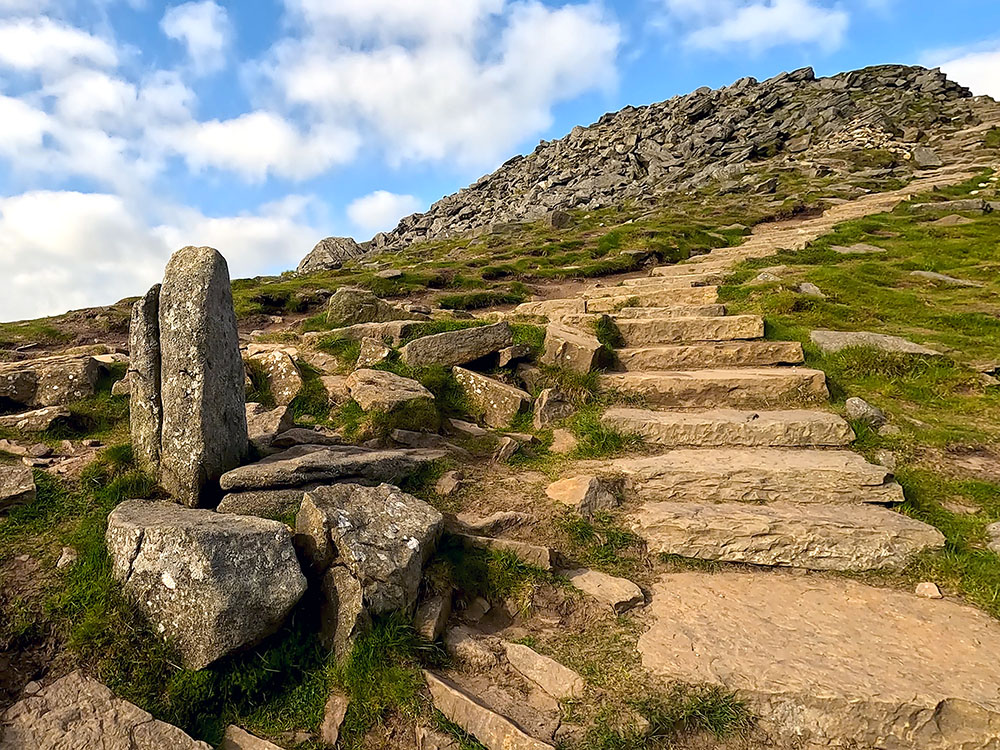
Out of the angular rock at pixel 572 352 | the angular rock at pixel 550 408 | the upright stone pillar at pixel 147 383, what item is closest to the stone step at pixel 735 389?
the angular rock at pixel 572 352

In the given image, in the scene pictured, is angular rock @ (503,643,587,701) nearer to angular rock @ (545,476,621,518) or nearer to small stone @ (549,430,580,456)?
angular rock @ (545,476,621,518)

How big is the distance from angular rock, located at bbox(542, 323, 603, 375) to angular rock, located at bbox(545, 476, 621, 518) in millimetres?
4325

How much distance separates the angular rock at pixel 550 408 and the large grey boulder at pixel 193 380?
5.88m

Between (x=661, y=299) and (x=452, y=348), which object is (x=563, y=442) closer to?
(x=452, y=348)

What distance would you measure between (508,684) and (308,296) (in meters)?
22.6

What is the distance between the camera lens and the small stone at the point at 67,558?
6.26m

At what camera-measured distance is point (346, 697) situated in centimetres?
527

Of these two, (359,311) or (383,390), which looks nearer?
(383,390)

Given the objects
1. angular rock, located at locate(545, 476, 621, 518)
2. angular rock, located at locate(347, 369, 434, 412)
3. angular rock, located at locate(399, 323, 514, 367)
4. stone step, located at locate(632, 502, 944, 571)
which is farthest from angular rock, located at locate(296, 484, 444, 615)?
angular rock, located at locate(399, 323, 514, 367)

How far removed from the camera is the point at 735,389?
1147 centimetres

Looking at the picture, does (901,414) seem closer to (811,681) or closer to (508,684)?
(811,681)

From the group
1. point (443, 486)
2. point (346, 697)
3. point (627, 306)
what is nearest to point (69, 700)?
point (346, 697)

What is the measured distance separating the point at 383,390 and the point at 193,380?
4282mm

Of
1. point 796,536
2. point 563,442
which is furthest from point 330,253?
point 796,536
